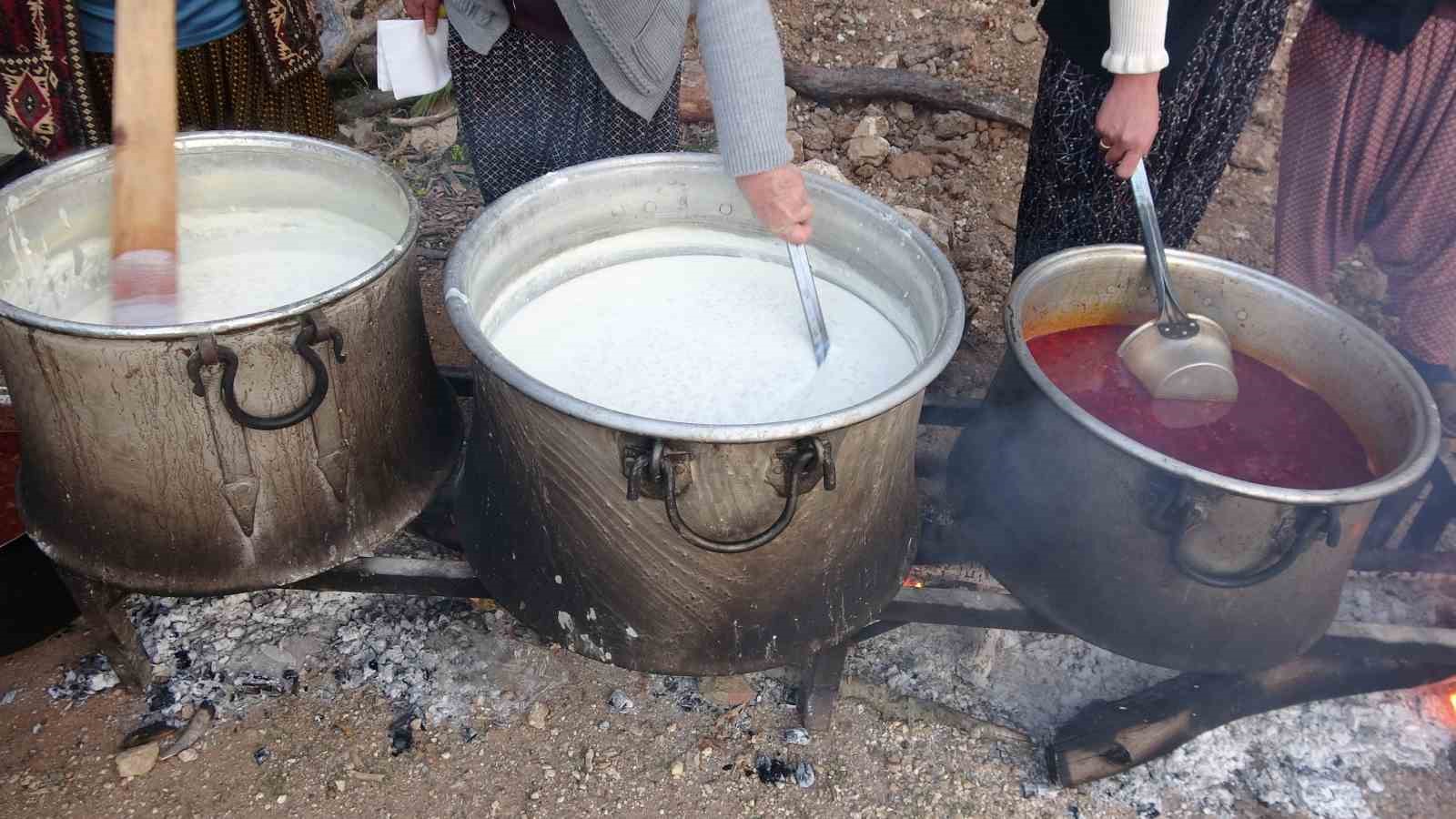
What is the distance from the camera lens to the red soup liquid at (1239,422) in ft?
7.12

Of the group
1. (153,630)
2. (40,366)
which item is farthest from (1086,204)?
(153,630)

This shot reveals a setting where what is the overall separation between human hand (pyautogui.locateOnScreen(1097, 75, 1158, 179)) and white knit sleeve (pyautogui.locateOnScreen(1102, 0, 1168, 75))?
0.12 ft

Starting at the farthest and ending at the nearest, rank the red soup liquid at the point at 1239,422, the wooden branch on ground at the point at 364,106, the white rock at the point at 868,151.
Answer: the wooden branch on ground at the point at 364,106 → the white rock at the point at 868,151 → the red soup liquid at the point at 1239,422

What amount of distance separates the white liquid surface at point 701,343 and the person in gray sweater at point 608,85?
1.02ft

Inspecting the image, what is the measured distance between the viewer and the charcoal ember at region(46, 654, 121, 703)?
2583mm

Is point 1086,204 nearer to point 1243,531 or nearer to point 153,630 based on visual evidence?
point 1243,531

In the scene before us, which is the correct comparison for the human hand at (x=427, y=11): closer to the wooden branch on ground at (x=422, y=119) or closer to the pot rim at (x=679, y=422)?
the pot rim at (x=679, y=422)

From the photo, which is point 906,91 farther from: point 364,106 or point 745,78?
point 745,78

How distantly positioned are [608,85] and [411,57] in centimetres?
70

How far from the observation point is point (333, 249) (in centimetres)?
243

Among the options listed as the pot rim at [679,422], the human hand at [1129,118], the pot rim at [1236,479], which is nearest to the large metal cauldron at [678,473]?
the pot rim at [679,422]

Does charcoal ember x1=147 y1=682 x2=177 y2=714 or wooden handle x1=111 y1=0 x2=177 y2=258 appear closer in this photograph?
wooden handle x1=111 y1=0 x2=177 y2=258

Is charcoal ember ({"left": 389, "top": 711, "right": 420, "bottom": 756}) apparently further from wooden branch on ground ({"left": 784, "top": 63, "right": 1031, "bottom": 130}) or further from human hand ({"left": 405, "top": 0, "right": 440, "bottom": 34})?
wooden branch on ground ({"left": 784, "top": 63, "right": 1031, "bottom": 130})

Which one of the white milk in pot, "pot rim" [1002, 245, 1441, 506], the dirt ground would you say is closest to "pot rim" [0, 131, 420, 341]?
the white milk in pot
